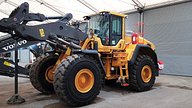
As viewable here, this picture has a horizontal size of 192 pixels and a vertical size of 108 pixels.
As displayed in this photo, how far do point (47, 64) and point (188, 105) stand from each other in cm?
349

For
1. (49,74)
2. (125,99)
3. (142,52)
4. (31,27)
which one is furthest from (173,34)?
(31,27)

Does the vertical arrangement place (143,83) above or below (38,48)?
below

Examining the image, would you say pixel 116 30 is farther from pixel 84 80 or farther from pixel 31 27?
pixel 31 27

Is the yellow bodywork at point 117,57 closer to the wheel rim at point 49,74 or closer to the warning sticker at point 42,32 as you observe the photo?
the wheel rim at point 49,74

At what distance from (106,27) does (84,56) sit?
150cm

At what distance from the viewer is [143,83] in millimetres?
5922

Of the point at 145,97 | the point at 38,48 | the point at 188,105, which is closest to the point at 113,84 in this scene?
the point at 145,97

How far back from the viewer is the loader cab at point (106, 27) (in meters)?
5.75

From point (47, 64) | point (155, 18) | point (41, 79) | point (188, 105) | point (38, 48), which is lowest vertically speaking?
point (188, 105)

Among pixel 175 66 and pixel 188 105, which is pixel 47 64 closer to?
pixel 188 105

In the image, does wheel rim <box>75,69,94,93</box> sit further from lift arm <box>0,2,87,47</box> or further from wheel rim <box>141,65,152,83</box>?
wheel rim <box>141,65,152,83</box>

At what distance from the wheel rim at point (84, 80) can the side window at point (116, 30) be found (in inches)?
61.2

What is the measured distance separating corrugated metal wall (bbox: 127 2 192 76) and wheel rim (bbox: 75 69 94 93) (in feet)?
19.6

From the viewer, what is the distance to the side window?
19.3ft
